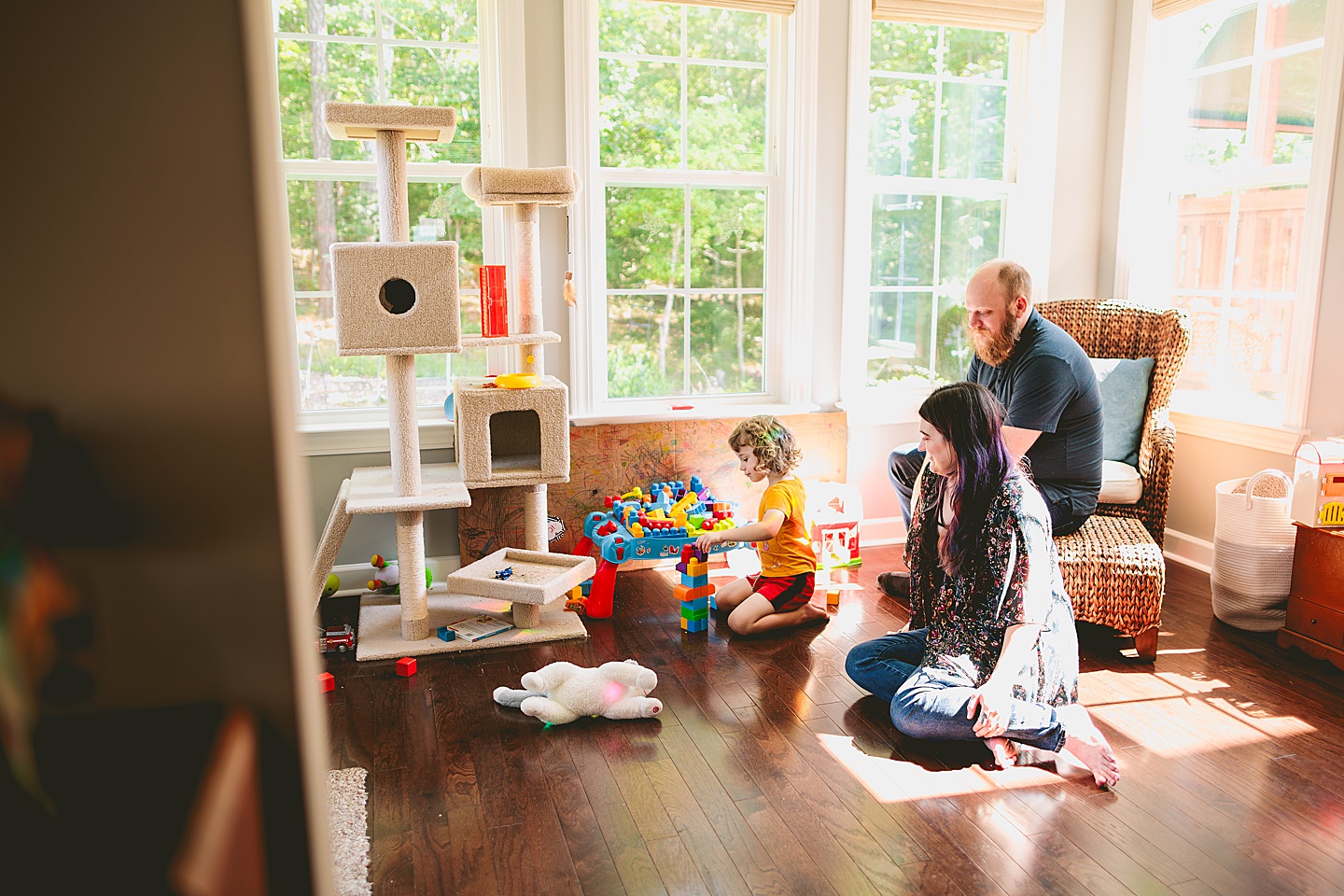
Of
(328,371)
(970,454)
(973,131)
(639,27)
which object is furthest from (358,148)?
(973,131)

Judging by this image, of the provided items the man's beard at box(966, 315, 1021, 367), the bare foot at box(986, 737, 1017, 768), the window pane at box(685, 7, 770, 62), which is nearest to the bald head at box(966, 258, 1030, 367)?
the man's beard at box(966, 315, 1021, 367)

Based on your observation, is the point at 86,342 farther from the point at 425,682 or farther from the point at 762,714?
the point at 425,682

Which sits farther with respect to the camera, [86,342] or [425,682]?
[425,682]

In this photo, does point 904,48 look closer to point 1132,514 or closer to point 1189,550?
point 1132,514

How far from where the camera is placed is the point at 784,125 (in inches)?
156

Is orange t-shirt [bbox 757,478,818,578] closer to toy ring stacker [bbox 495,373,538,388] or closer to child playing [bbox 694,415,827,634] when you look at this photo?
child playing [bbox 694,415,827,634]

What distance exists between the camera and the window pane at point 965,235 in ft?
14.1

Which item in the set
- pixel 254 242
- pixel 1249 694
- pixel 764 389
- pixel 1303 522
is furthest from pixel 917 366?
pixel 254 242

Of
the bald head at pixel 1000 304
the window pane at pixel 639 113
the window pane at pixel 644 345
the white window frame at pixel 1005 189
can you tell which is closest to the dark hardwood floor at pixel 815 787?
the bald head at pixel 1000 304

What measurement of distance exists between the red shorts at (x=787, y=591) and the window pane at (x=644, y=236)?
140cm

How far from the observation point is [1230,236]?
152 inches

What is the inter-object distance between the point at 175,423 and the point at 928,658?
223 centimetres

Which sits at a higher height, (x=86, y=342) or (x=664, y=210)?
(x=664, y=210)

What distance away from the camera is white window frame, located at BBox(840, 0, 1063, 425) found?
13.3ft
